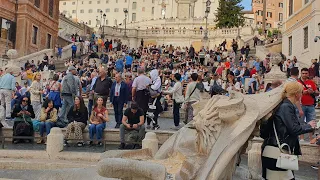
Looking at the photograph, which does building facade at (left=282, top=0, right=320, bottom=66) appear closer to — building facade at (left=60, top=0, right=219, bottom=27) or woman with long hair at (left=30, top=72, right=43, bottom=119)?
woman with long hair at (left=30, top=72, right=43, bottom=119)

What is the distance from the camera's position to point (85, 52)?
38438 mm

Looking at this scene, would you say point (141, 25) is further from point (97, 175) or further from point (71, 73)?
point (97, 175)

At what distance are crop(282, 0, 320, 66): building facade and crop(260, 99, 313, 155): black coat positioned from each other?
19.3 metres

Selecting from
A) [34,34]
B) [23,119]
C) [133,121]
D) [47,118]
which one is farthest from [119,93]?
[34,34]

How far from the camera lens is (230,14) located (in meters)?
65.8

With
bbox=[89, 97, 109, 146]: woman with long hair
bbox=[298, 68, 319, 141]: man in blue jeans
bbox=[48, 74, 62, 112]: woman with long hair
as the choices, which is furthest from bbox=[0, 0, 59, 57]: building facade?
bbox=[298, 68, 319, 141]: man in blue jeans

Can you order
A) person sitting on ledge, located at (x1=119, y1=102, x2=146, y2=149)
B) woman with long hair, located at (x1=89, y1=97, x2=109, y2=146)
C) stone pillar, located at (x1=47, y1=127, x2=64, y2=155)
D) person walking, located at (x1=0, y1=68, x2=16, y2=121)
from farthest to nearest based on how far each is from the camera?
person walking, located at (x1=0, y1=68, x2=16, y2=121) → woman with long hair, located at (x1=89, y1=97, x2=109, y2=146) → person sitting on ledge, located at (x1=119, y1=102, x2=146, y2=149) → stone pillar, located at (x1=47, y1=127, x2=64, y2=155)

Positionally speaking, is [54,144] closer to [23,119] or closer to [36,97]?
[23,119]

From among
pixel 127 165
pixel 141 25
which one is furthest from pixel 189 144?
pixel 141 25

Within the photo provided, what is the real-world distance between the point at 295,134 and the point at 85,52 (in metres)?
35.0

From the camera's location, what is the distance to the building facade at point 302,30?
83.4 feet

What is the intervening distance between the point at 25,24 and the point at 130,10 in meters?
78.1

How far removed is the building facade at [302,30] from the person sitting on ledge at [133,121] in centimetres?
1549

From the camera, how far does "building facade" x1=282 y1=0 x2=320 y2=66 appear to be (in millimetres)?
25434
